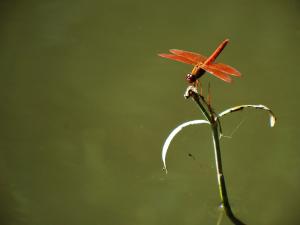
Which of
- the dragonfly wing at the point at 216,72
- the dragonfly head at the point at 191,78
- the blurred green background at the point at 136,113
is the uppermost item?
the dragonfly wing at the point at 216,72

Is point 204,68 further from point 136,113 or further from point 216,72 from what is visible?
point 136,113

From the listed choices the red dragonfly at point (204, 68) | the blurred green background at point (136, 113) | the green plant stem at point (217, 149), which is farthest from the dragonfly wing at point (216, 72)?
the blurred green background at point (136, 113)

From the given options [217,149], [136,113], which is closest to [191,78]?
[217,149]

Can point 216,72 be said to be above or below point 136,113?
above

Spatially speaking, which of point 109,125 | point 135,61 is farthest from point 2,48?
point 109,125

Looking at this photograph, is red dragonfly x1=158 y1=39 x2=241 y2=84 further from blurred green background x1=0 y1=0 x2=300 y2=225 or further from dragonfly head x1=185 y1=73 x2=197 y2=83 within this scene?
blurred green background x1=0 y1=0 x2=300 y2=225

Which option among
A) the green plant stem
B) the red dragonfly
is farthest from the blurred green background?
the red dragonfly

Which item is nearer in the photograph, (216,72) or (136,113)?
(216,72)

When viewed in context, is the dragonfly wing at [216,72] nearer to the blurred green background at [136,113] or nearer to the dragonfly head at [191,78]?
the dragonfly head at [191,78]
